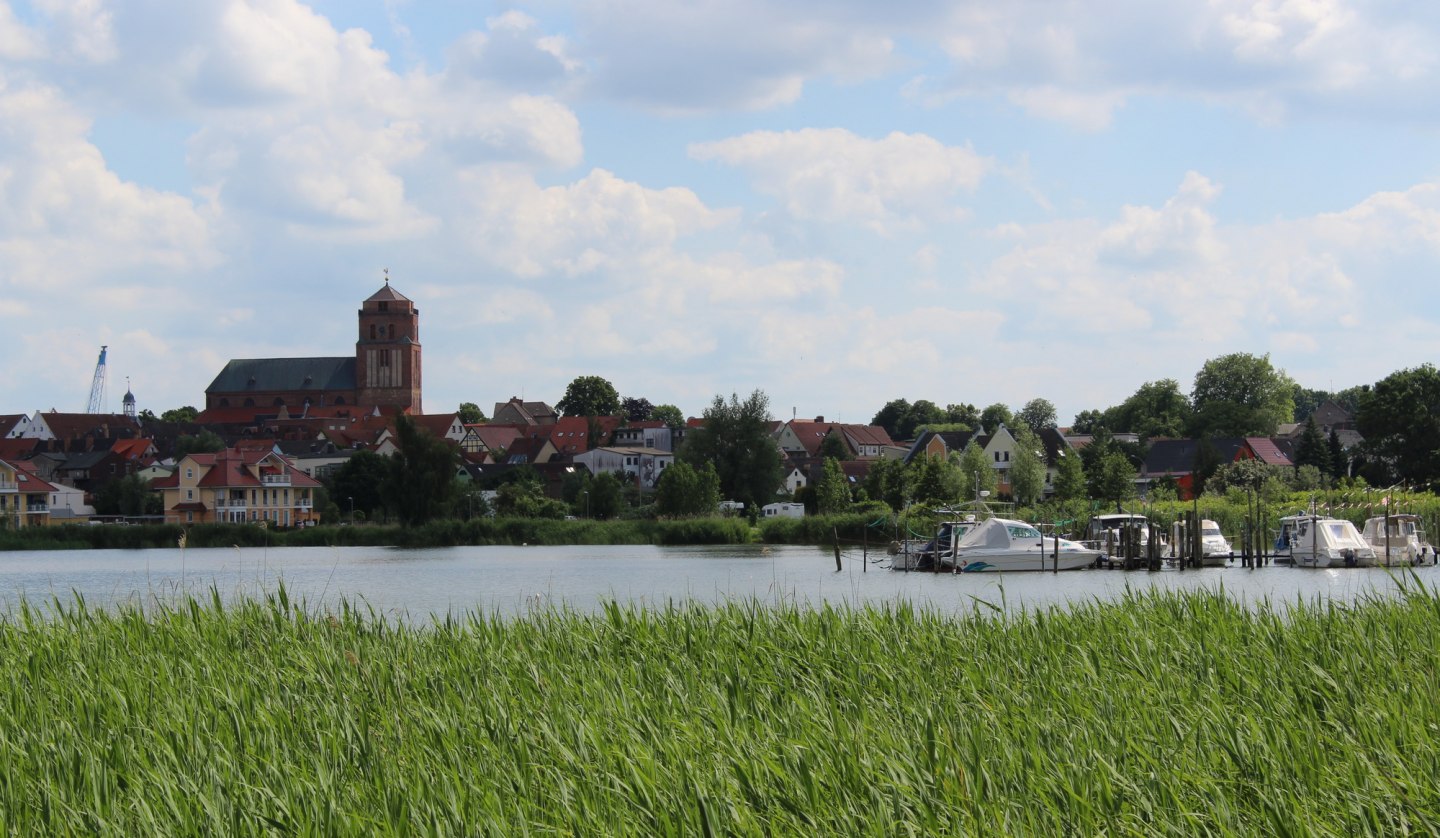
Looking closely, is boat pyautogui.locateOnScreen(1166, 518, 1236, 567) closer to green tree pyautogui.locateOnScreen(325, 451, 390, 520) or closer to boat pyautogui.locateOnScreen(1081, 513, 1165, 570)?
boat pyautogui.locateOnScreen(1081, 513, 1165, 570)

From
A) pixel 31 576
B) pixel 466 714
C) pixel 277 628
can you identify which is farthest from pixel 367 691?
pixel 31 576

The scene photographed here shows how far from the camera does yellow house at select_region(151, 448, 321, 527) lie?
103062mm

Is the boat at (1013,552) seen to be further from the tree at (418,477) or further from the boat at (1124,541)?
the tree at (418,477)

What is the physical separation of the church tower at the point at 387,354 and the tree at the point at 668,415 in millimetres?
28822

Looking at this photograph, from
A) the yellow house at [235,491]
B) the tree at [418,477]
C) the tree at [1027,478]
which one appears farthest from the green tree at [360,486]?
the tree at [1027,478]

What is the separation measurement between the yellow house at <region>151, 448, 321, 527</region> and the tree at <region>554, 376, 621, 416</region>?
7621 centimetres

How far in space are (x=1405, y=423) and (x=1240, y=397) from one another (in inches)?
2354

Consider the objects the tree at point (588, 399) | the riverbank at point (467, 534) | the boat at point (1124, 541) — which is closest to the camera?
the boat at point (1124, 541)

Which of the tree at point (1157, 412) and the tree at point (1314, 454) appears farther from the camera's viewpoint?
the tree at point (1157, 412)

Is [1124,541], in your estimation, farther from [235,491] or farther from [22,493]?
[22,493]

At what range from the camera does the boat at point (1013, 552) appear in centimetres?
4978

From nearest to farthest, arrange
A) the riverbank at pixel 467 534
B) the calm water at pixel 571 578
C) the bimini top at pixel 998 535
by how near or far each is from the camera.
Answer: the calm water at pixel 571 578
the bimini top at pixel 998 535
the riverbank at pixel 467 534

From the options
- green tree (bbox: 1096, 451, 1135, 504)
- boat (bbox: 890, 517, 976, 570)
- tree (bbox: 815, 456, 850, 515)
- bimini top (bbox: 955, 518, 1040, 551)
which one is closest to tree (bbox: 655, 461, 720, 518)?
tree (bbox: 815, 456, 850, 515)

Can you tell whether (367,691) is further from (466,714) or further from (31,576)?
(31,576)
